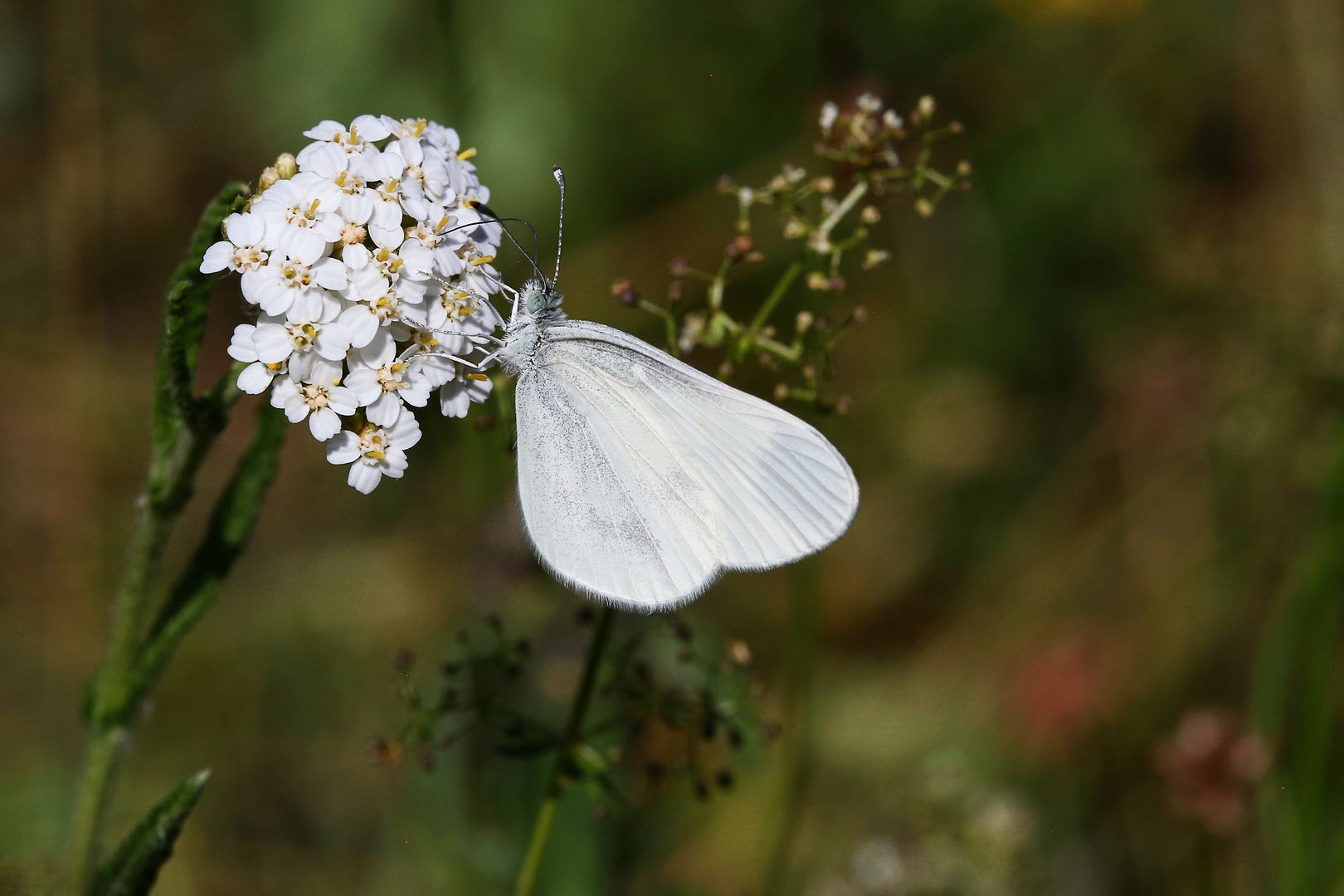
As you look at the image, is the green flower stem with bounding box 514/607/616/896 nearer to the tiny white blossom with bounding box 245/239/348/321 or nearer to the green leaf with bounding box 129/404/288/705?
the green leaf with bounding box 129/404/288/705

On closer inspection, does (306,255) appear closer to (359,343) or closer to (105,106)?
(359,343)

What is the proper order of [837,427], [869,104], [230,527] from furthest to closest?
1. [837,427]
2. [869,104]
3. [230,527]

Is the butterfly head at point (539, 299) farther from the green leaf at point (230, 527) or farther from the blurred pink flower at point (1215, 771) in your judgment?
the blurred pink flower at point (1215, 771)

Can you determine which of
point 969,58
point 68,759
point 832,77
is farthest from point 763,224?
point 68,759

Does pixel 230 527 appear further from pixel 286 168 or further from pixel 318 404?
A: pixel 286 168

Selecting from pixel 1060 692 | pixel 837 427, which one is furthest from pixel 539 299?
pixel 1060 692
